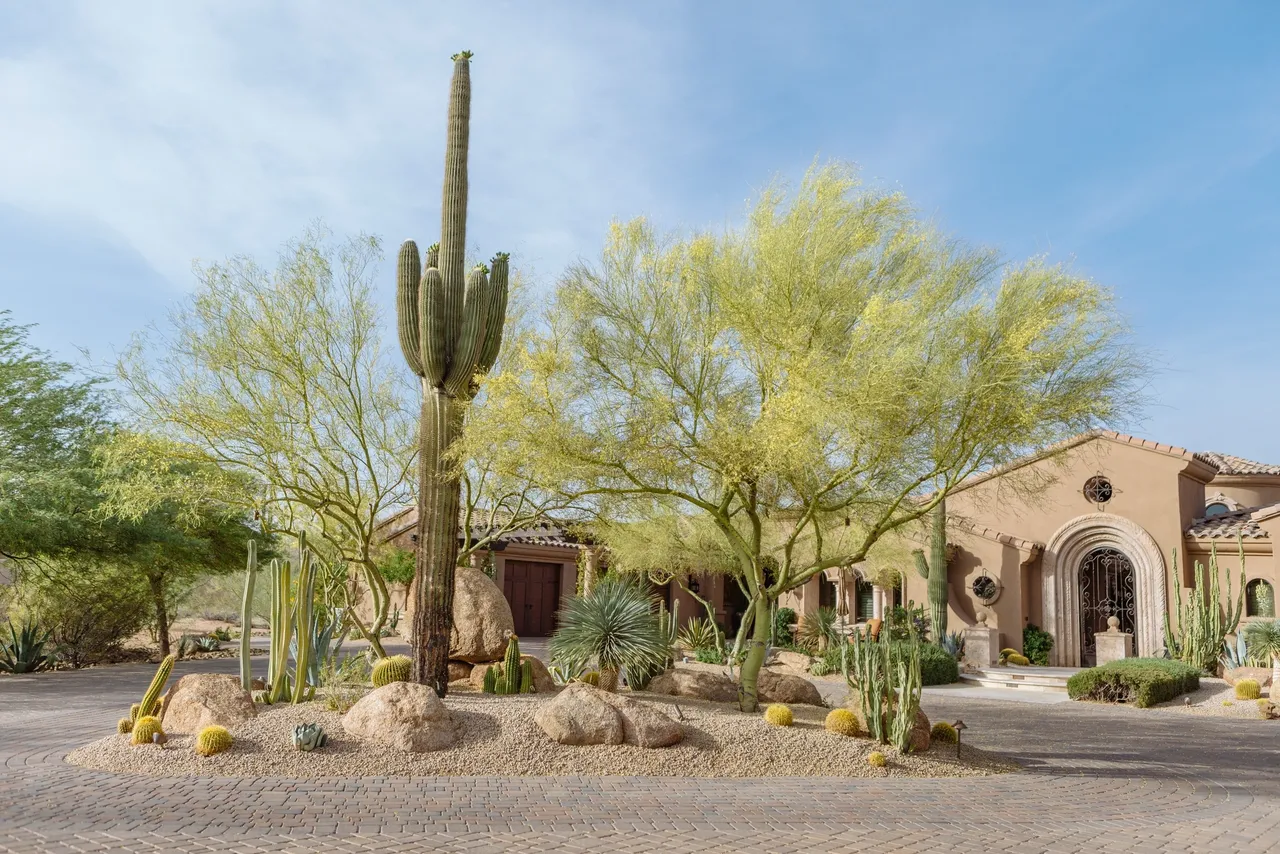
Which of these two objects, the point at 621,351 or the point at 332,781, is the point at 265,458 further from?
the point at 332,781

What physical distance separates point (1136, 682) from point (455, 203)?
13.8 m

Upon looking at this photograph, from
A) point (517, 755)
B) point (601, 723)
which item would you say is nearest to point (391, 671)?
point (517, 755)

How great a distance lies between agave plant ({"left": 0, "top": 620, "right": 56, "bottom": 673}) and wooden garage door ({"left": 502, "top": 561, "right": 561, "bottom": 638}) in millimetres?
14077

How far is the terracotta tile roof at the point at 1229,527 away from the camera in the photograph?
22.4 metres

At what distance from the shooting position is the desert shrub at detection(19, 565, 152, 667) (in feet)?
65.4

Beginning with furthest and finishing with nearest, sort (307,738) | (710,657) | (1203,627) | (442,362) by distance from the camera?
(710,657) < (1203,627) < (442,362) < (307,738)

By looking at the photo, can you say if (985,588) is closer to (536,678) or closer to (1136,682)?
(1136,682)

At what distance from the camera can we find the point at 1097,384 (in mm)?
10422

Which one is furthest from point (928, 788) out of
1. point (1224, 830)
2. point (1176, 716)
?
point (1176, 716)

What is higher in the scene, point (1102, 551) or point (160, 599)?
point (1102, 551)

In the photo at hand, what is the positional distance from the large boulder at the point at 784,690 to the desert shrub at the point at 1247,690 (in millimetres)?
8660

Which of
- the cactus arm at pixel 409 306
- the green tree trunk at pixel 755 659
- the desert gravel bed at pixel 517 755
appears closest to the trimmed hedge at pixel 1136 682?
the desert gravel bed at pixel 517 755

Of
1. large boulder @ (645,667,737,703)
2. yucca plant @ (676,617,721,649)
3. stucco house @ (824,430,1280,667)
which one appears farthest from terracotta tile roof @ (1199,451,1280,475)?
large boulder @ (645,667,737,703)

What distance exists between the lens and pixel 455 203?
37.8ft
